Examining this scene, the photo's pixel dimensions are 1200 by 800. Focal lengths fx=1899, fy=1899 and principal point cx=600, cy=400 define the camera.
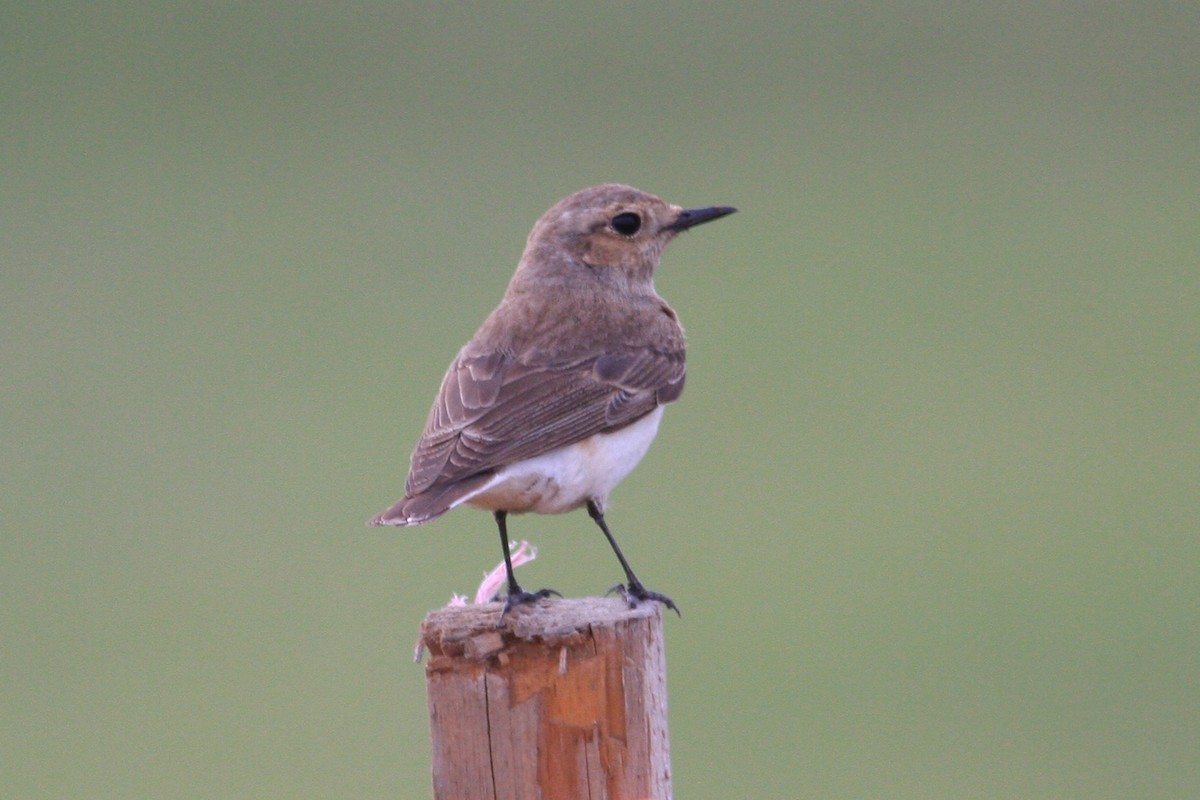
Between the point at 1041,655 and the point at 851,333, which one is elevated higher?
the point at 851,333

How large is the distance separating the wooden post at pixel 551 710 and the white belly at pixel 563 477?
3.06 feet

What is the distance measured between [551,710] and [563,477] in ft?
4.41

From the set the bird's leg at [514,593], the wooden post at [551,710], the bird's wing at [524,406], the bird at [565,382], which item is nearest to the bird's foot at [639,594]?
the bird at [565,382]

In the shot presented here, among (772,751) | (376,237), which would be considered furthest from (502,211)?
(772,751)

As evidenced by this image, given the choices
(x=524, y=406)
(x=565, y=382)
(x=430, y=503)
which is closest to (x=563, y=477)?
(x=524, y=406)

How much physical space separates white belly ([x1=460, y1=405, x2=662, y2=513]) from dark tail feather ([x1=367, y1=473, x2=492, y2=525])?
1.3 inches

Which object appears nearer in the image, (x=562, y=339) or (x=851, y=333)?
(x=562, y=339)

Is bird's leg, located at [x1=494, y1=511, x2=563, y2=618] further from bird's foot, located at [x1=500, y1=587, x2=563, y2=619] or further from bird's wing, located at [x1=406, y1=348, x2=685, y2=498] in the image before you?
bird's wing, located at [x1=406, y1=348, x2=685, y2=498]

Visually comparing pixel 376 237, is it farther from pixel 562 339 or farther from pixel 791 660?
pixel 562 339

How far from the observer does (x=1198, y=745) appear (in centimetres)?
955

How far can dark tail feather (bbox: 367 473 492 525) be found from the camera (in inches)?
189

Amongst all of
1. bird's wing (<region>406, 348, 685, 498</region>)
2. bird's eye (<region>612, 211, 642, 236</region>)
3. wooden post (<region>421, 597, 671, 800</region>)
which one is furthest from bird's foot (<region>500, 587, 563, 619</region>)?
bird's eye (<region>612, 211, 642, 236</region>)

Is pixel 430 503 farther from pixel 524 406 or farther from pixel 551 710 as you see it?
pixel 551 710

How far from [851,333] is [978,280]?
131cm
